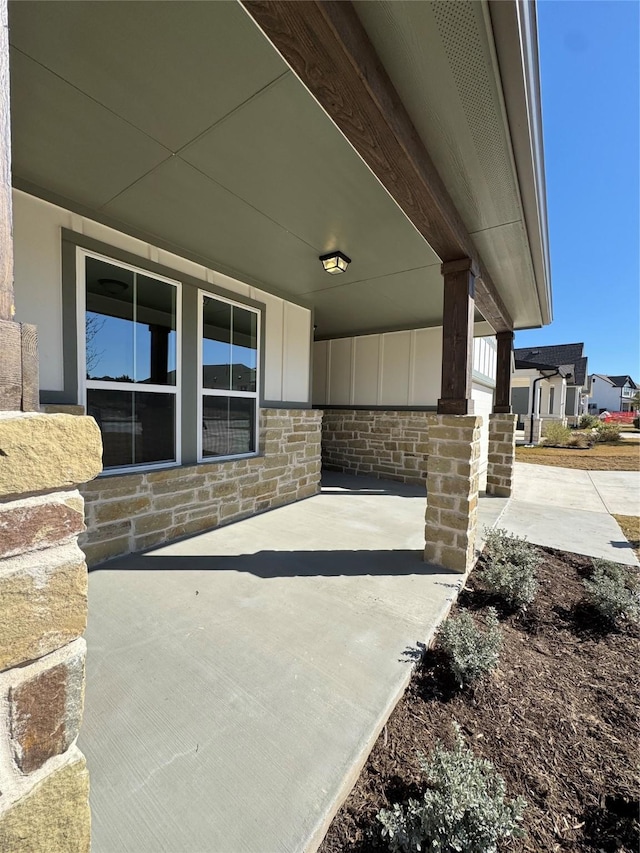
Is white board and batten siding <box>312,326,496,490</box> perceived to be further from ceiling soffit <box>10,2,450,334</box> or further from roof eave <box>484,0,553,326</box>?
roof eave <box>484,0,553,326</box>

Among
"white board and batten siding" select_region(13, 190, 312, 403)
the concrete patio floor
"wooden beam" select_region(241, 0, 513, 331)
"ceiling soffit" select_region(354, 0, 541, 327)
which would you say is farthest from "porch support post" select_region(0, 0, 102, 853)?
"white board and batten siding" select_region(13, 190, 312, 403)

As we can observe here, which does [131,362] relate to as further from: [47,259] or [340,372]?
[340,372]

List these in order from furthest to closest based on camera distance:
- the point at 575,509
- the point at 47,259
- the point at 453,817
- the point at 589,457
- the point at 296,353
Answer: the point at 589,457 < the point at 296,353 < the point at 575,509 < the point at 47,259 < the point at 453,817

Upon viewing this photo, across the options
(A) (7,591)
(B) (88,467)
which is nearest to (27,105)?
(B) (88,467)

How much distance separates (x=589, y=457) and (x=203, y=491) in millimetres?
11320

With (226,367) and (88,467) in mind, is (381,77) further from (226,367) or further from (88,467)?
(226,367)

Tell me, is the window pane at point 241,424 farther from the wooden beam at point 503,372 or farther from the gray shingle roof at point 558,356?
the gray shingle roof at point 558,356

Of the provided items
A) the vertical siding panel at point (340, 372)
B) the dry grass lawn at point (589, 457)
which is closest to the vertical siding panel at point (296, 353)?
the vertical siding panel at point (340, 372)

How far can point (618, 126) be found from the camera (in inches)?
129

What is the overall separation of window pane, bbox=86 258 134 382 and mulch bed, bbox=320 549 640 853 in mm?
3241

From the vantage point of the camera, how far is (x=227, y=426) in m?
4.29

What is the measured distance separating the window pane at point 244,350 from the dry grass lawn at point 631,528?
4470mm


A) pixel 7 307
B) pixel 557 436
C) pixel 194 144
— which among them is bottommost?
pixel 557 436

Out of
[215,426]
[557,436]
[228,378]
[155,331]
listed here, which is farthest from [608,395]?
[155,331]
